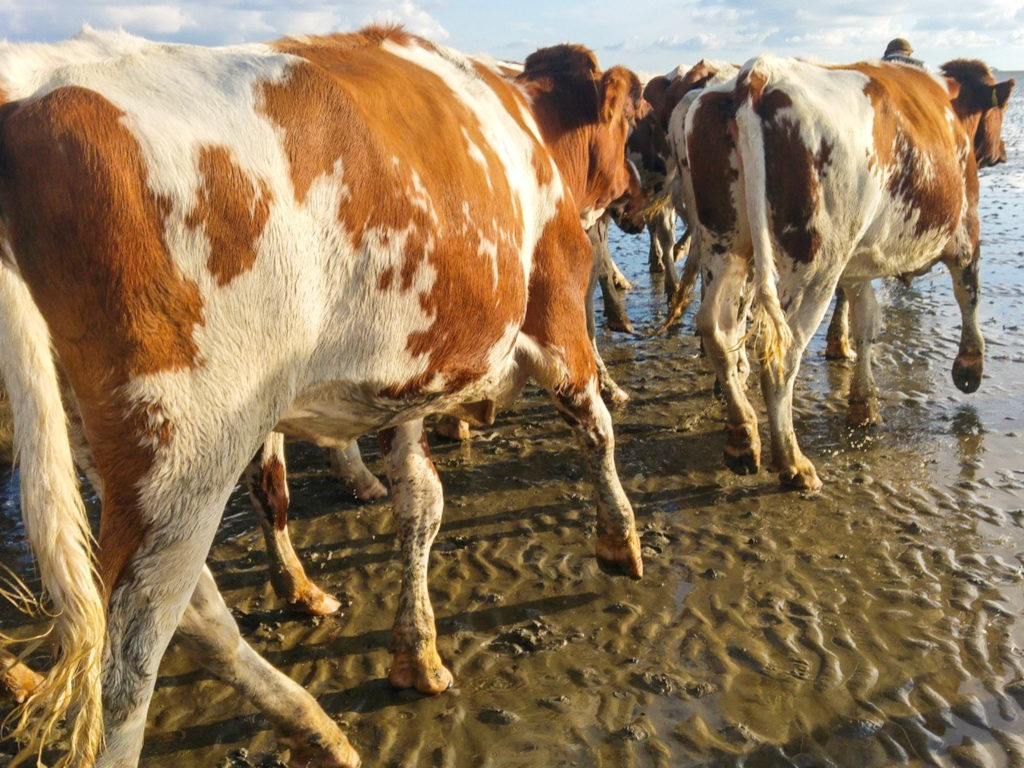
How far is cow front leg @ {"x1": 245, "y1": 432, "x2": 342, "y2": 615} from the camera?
13.5 feet

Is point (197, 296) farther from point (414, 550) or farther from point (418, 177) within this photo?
point (414, 550)

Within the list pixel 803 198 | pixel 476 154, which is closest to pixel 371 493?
pixel 476 154

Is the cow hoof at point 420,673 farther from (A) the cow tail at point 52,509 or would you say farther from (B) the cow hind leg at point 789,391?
(B) the cow hind leg at point 789,391

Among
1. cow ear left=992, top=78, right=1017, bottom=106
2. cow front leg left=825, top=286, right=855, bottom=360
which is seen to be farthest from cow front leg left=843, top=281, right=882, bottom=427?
cow ear left=992, top=78, right=1017, bottom=106

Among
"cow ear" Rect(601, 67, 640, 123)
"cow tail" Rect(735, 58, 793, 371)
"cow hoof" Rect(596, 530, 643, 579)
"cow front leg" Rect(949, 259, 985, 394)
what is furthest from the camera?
"cow front leg" Rect(949, 259, 985, 394)

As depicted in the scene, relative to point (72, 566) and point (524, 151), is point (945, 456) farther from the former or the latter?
point (72, 566)

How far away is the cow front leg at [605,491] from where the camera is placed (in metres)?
4.26

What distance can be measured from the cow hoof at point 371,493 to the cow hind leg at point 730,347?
7.13 ft

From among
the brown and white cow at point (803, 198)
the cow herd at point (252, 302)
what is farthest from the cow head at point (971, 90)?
the cow herd at point (252, 302)

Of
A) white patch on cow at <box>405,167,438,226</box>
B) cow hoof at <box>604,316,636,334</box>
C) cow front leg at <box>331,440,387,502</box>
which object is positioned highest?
white patch on cow at <box>405,167,438,226</box>

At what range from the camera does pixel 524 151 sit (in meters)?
3.68

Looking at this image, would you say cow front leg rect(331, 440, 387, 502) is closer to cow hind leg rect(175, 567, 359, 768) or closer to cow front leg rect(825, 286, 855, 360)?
cow hind leg rect(175, 567, 359, 768)

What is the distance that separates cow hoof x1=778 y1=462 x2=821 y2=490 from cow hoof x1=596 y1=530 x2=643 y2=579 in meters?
1.50

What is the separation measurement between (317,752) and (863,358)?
16.0 ft
